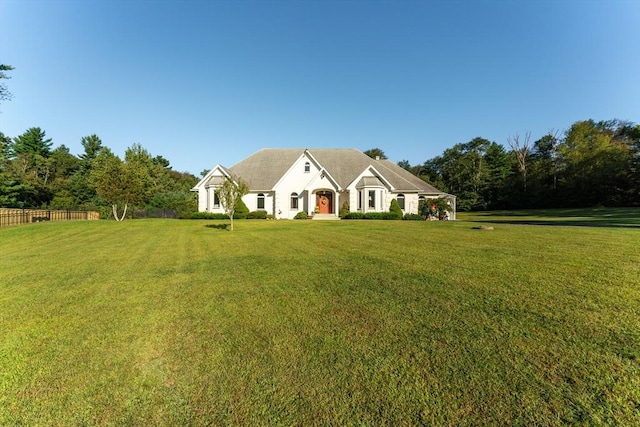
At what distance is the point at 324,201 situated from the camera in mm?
30609

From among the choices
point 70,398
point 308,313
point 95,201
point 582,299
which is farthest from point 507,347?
point 95,201

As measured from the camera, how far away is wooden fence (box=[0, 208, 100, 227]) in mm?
23891

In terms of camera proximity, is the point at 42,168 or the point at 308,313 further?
the point at 42,168

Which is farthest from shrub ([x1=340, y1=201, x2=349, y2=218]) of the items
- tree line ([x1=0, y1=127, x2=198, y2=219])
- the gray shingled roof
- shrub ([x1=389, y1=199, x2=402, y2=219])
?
tree line ([x1=0, y1=127, x2=198, y2=219])

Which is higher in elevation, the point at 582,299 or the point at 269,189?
the point at 269,189

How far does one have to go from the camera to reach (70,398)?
2.76 meters

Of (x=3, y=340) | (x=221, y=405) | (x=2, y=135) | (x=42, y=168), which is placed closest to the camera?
(x=221, y=405)

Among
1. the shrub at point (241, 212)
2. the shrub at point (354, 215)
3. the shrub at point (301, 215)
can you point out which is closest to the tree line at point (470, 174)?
the shrub at point (241, 212)

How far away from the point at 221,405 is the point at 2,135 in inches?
2067

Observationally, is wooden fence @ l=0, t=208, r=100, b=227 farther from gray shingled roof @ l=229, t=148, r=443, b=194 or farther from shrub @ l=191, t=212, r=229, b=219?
gray shingled roof @ l=229, t=148, r=443, b=194

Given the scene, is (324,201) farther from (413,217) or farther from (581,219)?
(581,219)

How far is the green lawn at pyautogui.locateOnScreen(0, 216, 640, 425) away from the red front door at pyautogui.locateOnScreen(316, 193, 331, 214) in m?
23.9

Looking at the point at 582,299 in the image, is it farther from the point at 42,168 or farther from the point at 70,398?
the point at 42,168

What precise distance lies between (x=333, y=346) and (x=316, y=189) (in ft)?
87.2
